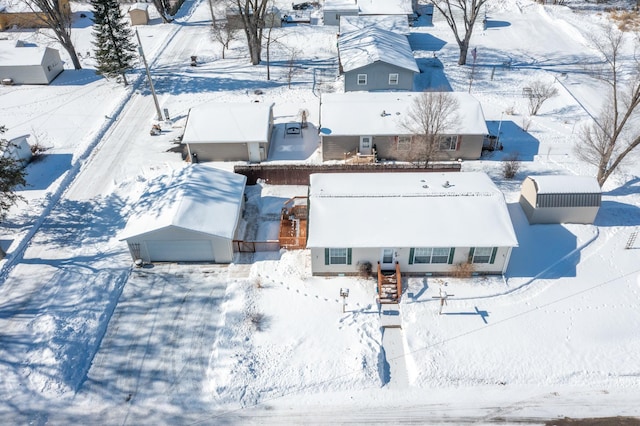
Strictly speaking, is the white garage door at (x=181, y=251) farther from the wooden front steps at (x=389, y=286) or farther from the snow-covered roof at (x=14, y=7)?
the snow-covered roof at (x=14, y=7)

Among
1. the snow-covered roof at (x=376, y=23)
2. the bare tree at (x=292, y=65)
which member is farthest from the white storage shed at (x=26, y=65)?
the snow-covered roof at (x=376, y=23)

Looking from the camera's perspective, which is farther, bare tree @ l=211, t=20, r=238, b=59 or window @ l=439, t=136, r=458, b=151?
bare tree @ l=211, t=20, r=238, b=59

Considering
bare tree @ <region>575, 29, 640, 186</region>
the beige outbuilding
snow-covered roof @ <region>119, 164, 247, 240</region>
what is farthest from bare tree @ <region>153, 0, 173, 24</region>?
bare tree @ <region>575, 29, 640, 186</region>

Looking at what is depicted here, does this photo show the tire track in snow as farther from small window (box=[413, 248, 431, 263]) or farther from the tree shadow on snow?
the tree shadow on snow

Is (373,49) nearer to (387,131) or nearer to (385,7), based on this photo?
(387,131)

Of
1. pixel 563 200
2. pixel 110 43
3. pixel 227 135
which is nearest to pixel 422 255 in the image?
pixel 563 200

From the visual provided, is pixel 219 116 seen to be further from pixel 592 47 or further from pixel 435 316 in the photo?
pixel 592 47
